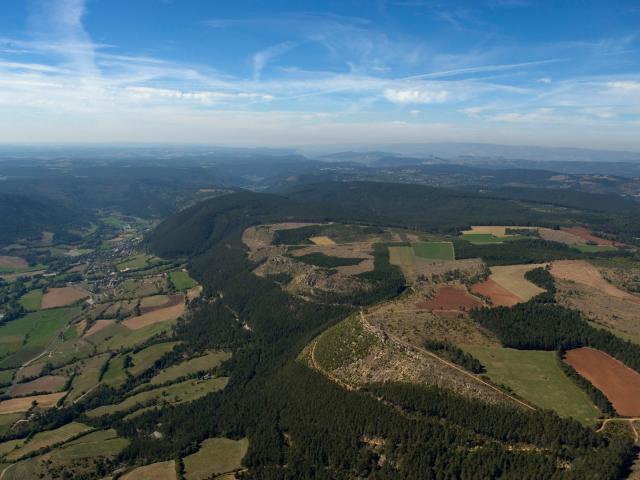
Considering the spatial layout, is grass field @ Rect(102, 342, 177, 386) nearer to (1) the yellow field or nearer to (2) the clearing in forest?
(2) the clearing in forest

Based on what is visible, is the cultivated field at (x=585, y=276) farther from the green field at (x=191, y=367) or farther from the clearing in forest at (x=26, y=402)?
the clearing in forest at (x=26, y=402)

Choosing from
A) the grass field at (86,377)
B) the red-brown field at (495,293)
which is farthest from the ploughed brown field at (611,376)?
the grass field at (86,377)

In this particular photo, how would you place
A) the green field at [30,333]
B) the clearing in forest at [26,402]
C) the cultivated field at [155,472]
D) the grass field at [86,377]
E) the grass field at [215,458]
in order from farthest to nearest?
the green field at [30,333], the grass field at [86,377], the clearing in forest at [26,402], the grass field at [215,458], the cultivated field at [155,472]

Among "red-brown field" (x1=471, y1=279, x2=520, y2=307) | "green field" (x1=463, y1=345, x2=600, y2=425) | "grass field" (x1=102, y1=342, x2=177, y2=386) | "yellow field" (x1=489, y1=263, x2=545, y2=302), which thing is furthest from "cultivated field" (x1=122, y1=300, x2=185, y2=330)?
"yellow field" (x1=489, y1=263, x2=545, y2=302)

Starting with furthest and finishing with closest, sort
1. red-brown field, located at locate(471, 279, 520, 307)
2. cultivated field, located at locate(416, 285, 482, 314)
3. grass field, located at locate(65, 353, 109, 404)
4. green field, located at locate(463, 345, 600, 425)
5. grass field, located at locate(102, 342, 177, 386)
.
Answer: grass field, located at locate(102, 342, 177, 386) → red-brown field, located at locate(471, 279, 520, 307) → cultivated field, located at locate(416, 285, 482, 314) → grass field, located at locate(65, 353, 109, 404) → green field, located at locate(463, 345, 600, 425)

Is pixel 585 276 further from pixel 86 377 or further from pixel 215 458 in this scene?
pixel 86 377
